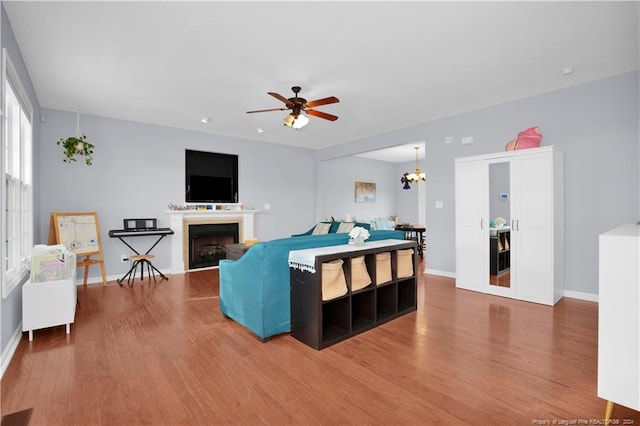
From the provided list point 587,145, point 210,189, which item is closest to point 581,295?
point 587,145

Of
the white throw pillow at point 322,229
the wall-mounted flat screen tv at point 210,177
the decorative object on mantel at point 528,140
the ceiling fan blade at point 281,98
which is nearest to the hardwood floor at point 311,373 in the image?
the decorative object on mantel at point 528,140

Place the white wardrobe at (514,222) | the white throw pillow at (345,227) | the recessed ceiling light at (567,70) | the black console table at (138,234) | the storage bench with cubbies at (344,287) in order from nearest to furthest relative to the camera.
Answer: the storage bench with cubbies at (344,287)
the recessed ceiling light at (567,70)
the white wardrobe at (514,222)
the black console table at (138,234)
the white throw pillow at (345,227)

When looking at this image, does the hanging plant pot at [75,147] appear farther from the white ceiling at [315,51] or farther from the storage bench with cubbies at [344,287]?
the storage bench with cubbies at [344,287]

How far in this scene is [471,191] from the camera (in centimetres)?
442

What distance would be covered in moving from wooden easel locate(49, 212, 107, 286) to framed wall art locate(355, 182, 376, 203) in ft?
21.1

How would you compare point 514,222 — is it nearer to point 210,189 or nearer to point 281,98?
point 281,98

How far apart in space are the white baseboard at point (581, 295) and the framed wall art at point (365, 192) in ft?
19.3

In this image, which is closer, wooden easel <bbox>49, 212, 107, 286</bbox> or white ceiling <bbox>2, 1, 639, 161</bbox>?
white ceiling <bbox>2, 1, 639, 161</bbox>

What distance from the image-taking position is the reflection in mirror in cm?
413

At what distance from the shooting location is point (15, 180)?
3121mm

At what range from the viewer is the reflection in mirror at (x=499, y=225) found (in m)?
4.13

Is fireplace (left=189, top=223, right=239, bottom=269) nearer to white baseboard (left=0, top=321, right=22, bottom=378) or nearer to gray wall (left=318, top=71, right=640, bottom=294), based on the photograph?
white baseboard (left=0, top=321, right=22, bottom=378)

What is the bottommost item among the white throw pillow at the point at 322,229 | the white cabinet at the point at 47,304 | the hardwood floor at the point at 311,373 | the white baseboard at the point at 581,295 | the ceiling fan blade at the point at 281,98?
the hardwood floor at the point at 311,373

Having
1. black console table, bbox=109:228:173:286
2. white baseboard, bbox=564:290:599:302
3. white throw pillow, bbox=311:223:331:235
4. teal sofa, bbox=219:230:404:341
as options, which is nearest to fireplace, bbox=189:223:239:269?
black console table, bbox=109:228:173:286
